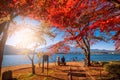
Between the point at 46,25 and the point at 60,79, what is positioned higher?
the point at 46,25

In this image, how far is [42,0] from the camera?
42.9ft

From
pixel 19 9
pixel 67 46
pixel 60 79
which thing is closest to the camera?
pixel 19 9

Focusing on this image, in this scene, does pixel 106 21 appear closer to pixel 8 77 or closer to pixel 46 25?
pixel 46 25

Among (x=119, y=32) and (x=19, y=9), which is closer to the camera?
(x=19, y=9)

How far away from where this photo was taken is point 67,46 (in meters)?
36.6

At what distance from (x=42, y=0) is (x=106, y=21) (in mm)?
5359

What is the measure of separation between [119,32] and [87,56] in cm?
1781

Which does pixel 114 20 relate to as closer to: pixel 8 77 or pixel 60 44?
pixel 8 77

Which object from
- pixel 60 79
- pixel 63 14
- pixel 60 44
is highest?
pixel 63 14

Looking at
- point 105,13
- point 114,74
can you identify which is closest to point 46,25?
point 105,13

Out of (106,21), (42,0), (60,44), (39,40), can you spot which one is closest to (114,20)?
(106,21)

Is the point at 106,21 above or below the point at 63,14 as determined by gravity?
below

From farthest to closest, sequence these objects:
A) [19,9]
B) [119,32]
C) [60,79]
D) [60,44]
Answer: [60,44], [60,79], [119,32], [19,9]

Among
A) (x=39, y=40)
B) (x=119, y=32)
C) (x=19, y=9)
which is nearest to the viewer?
(x=19, y=9)
